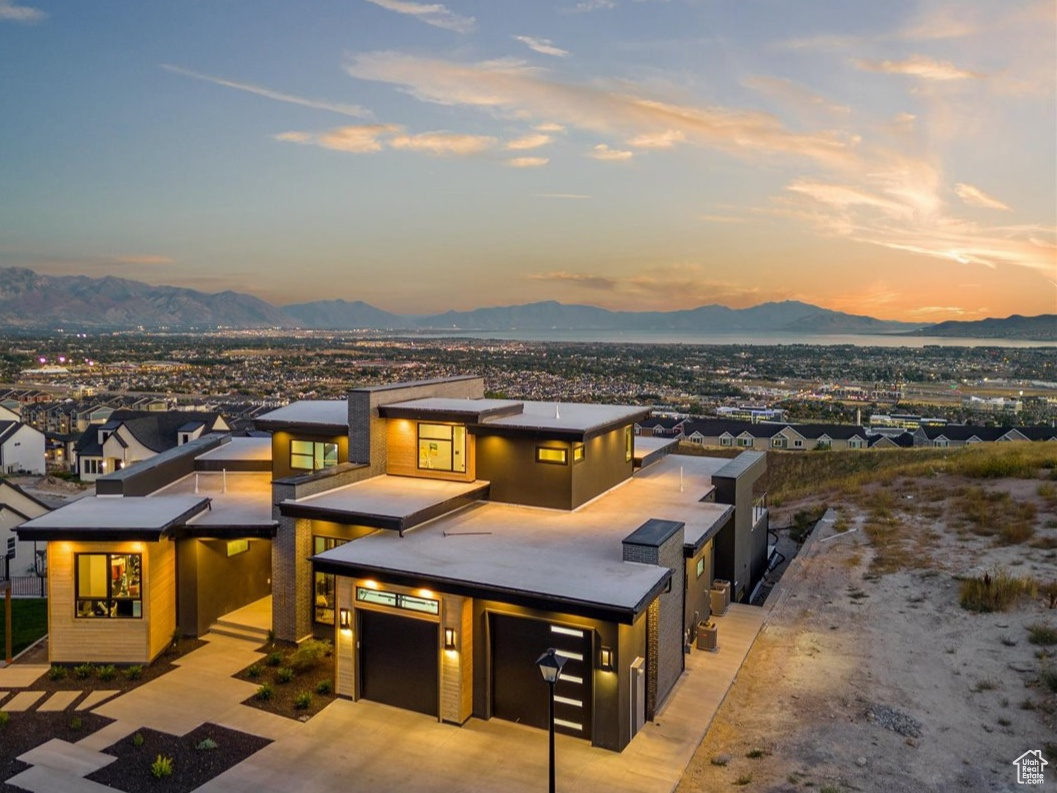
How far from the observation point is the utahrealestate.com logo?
10.2 meters

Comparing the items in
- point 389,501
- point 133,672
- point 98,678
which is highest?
point 389,501

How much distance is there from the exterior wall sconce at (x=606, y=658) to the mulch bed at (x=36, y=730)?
887 centimetres

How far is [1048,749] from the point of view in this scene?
11.0m

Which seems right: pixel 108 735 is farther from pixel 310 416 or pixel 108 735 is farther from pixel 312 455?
pixel 310 416

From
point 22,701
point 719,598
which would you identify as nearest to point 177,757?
point 22,701

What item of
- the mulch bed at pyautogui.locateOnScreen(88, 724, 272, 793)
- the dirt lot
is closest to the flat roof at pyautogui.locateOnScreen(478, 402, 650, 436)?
the dirt lot

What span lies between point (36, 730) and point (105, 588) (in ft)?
10.7

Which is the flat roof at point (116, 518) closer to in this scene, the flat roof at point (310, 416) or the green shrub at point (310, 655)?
the flat roof at point (310, 416)

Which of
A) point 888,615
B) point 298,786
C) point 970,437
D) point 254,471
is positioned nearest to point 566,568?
point 298,786

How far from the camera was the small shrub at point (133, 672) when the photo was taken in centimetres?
1393

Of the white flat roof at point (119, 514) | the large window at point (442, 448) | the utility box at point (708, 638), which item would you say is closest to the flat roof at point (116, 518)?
the white flat roof at point (119, 514)

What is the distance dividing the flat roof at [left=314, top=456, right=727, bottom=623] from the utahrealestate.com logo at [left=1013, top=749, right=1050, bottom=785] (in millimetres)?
5944

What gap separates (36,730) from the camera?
11.9 m

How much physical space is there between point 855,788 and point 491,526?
27.4 feet
